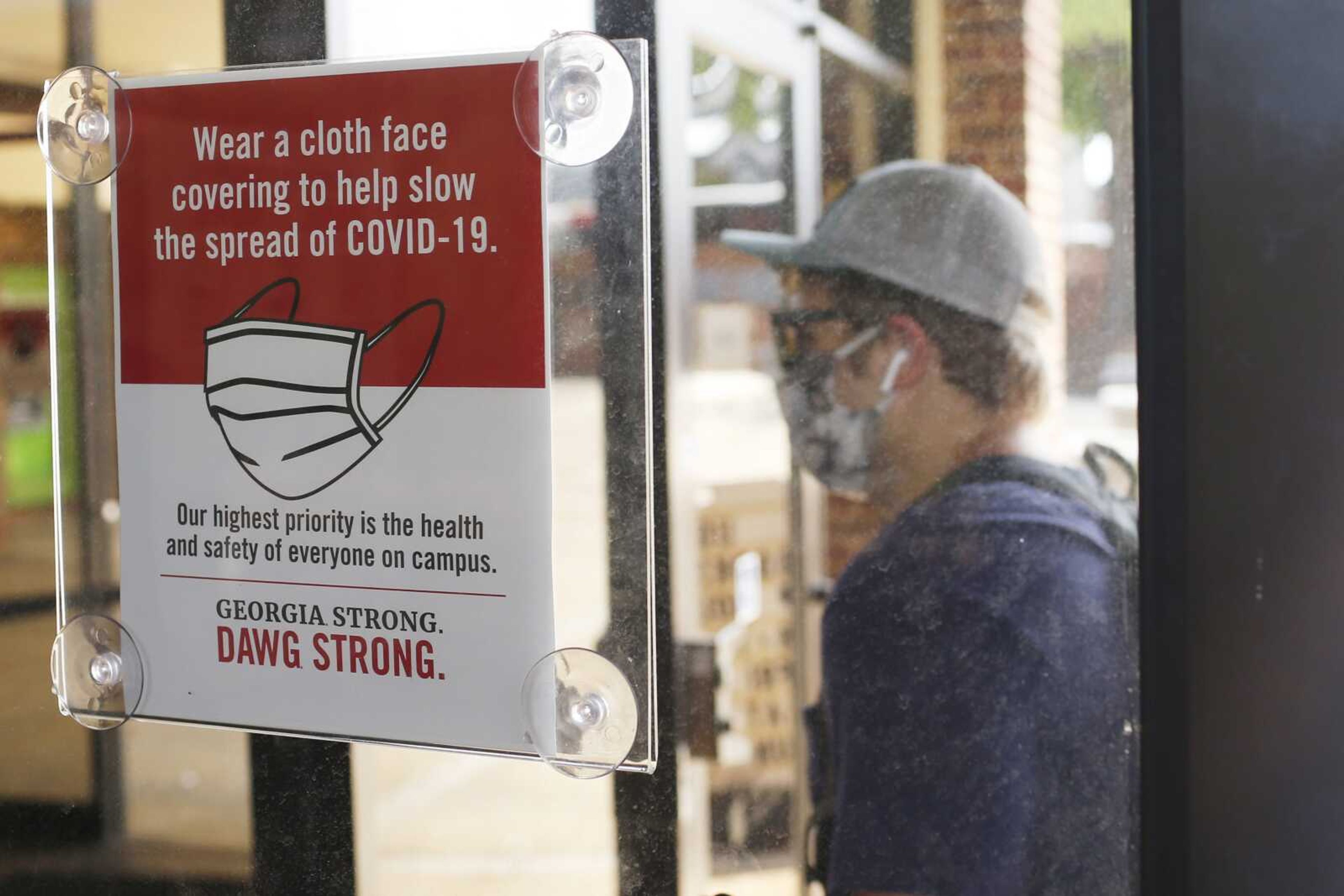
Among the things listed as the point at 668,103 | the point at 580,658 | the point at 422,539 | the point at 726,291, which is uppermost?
the point at 668,103

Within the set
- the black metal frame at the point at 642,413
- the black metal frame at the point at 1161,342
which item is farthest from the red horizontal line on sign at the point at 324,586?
the black metal frame at the point at 1161,342

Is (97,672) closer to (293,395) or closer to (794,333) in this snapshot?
(293,395)

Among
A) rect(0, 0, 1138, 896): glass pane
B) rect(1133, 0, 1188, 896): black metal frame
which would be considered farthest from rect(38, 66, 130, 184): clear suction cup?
rect(1133, 0, 1188, 896): black metal frame

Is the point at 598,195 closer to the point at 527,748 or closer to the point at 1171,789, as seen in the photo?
the point at 527,748

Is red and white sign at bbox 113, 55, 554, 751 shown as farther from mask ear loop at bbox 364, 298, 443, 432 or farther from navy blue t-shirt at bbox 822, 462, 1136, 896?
navy blue t-shirt at bbox 822, 462, 1136, 896

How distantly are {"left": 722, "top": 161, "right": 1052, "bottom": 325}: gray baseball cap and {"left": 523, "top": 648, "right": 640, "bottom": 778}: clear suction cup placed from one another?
1.20 feet

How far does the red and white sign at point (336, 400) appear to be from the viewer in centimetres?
105

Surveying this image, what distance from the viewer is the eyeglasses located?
3.24 feet

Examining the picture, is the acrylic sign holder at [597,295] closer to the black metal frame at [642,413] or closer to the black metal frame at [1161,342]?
the black metal frame at [642,413]

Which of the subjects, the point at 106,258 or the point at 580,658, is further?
the point at 106,258

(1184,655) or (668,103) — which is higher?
(668,103)

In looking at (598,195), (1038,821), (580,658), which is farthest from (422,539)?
(1038,821)

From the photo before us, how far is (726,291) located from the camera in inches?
39.2

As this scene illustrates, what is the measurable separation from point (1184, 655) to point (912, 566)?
221mm
